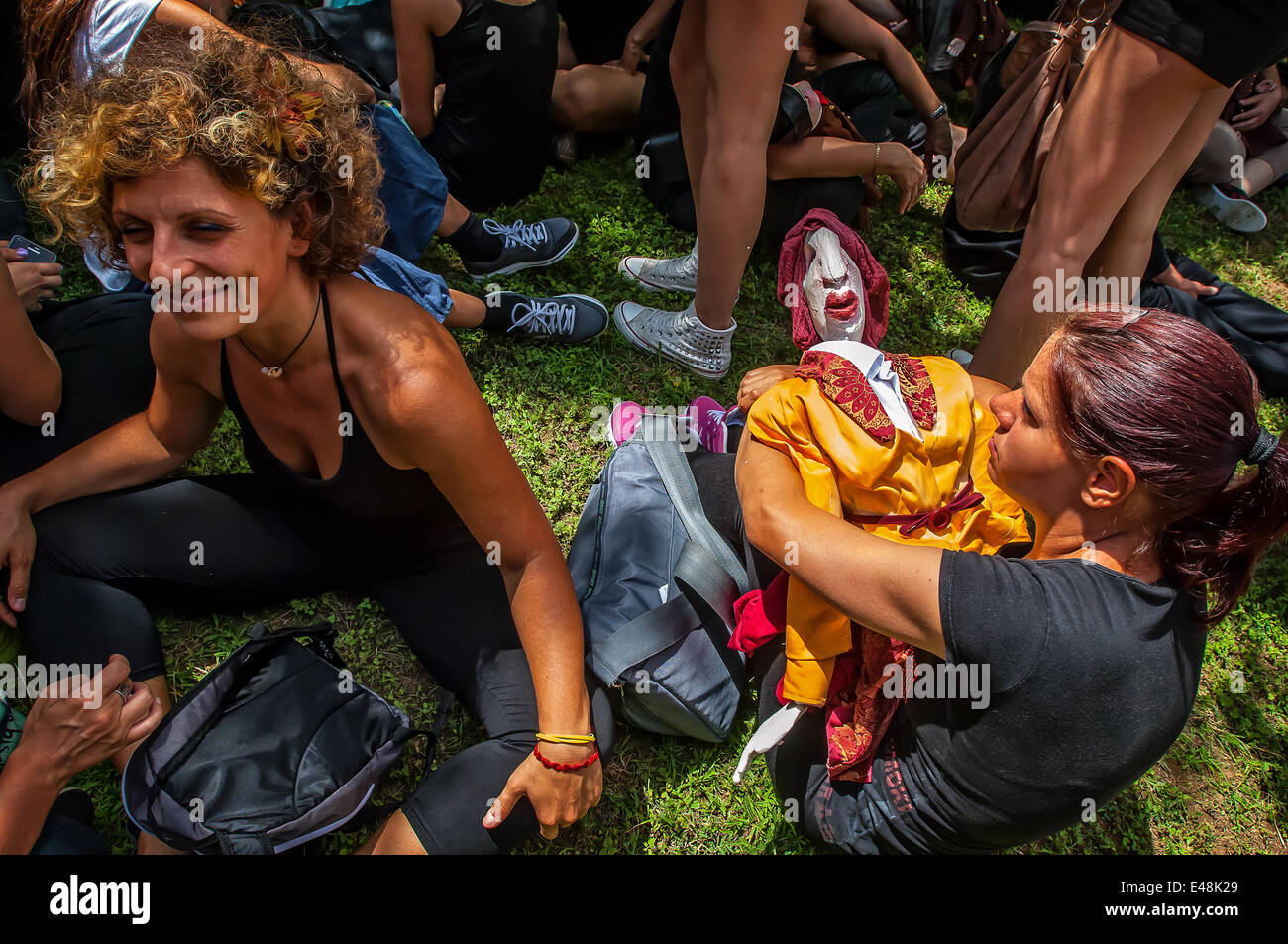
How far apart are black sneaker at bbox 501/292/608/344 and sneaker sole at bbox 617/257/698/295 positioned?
0.33m

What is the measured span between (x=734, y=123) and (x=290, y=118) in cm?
141

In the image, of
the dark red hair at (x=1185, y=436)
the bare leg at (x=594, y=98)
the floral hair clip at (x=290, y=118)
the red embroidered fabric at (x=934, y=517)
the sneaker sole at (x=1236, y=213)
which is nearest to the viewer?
the dark red hair at (x=1185, y=436)

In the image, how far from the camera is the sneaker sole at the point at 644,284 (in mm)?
3740

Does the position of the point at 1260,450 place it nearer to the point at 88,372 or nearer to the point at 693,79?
the point at 693,79

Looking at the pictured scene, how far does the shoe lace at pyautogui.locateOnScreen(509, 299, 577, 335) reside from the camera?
135 inches

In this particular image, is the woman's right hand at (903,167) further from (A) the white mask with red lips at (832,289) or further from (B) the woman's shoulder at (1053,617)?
(B) the woman's shoulder at (1053,617)

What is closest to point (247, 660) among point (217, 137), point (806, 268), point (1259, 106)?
point (217, 137)

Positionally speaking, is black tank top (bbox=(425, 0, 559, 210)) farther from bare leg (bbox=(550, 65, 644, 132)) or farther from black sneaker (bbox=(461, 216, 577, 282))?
bare leg (bbox=(550, 65, 644, 132))

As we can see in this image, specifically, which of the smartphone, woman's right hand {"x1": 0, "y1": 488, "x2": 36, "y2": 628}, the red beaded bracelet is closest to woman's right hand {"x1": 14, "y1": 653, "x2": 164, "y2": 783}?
woman's right hand {"x1": 0, "y1": 488, "x2": 36, "y2": 628}

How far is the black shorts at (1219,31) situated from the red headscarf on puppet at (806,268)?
93cm

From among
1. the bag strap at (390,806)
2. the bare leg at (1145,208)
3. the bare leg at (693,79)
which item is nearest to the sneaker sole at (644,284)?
the bare leg at (693,79)

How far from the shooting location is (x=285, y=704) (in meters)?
2.21
